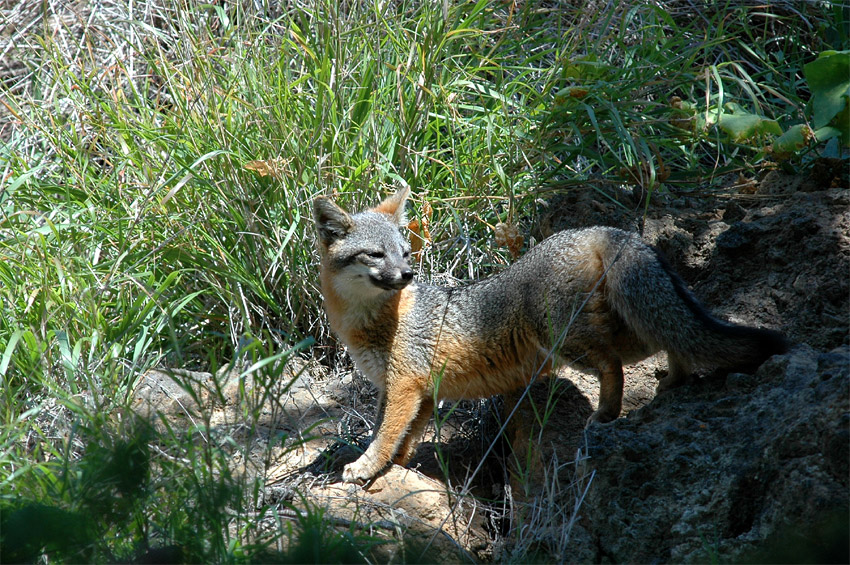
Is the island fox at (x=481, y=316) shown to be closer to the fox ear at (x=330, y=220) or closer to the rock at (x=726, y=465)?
the fox ear at (x=330, y=220)

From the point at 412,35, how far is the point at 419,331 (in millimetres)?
2319

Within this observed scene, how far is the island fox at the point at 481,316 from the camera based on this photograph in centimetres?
349

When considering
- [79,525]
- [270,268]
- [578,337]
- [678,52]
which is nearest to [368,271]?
[270,268]

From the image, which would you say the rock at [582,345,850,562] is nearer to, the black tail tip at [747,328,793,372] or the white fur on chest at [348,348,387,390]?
the black tail tip at [747,328,793,372]

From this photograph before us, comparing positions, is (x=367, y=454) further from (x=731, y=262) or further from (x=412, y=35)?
(x=412, y=35)

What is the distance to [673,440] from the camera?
2902 mm

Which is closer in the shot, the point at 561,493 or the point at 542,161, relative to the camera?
the point at 561,493

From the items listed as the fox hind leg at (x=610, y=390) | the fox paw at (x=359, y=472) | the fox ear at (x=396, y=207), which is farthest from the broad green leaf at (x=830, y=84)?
the fox paw at (x=359, y=472)

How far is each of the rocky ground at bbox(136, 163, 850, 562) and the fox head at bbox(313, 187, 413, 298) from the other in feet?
2.79

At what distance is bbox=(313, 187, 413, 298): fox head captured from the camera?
4043mm

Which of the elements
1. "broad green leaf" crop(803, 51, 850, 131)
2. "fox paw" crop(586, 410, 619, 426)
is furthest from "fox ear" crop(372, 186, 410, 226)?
"broad green leaf" crop(803, 51, 850, 131)

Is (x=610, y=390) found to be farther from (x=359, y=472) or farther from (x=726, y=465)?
(x=359, y=472)

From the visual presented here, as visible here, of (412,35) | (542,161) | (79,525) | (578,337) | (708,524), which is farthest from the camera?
(412,35)

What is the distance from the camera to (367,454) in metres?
3.94
